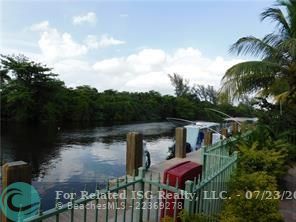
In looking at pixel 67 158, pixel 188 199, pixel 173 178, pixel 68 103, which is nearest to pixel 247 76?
pixel 173 178

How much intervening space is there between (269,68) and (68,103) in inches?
1227

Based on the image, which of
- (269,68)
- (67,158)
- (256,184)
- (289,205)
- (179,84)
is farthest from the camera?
(179,84)

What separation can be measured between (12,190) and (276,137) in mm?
5223

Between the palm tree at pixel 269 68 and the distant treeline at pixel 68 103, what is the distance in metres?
11.8

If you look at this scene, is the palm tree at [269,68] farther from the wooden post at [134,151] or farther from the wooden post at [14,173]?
the wooden post at [14,173]

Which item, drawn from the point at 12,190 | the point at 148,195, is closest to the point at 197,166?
the point at 148,195

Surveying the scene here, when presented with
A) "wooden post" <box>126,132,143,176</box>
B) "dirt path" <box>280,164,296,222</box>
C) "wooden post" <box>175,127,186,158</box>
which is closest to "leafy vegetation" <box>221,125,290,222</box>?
"dirt path" <box>280,164,296,222</box>

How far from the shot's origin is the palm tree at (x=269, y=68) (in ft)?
25.8

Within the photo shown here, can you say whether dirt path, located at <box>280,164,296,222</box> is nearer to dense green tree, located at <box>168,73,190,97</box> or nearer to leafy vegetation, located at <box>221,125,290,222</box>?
leafy vegetation, located at <box>221,125,290,222</box>

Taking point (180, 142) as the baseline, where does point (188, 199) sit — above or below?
above

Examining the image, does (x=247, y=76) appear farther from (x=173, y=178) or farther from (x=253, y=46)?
(x=173, y=178)

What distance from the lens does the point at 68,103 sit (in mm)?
36562

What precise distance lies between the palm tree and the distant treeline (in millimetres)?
11810

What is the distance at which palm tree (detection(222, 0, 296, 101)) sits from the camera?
786 cm
